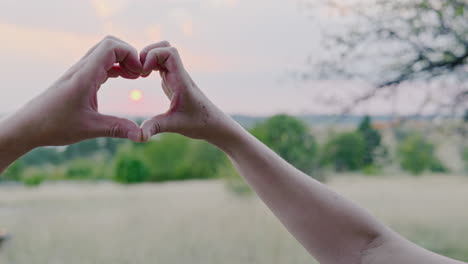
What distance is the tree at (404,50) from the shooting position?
2.28 meters

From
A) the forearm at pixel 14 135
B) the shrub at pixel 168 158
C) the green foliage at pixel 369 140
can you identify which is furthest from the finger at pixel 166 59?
the shrub at pixel 168 158

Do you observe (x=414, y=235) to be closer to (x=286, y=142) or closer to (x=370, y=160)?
(x=370, y=160)

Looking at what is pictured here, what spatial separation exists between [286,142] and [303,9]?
1.48 m

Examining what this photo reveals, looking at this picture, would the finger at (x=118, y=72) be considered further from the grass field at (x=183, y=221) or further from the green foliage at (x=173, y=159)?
the green foliage at (x=173, y=159)

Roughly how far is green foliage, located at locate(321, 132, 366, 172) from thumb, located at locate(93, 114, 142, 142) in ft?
10.4

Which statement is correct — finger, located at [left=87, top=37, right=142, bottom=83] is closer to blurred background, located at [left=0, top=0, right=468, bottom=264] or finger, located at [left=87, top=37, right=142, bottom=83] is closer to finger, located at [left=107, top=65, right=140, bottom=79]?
finger, located at [left=107, top=65, right=140, bottom=79]

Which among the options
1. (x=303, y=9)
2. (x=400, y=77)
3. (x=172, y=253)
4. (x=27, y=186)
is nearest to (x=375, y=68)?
(x=400, y=77)

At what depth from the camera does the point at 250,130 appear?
379 centimetres

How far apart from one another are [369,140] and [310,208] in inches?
122

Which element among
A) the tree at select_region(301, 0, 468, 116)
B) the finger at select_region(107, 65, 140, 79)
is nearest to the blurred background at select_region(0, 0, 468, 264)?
the tree at select_region(301, 0, 468, 116)

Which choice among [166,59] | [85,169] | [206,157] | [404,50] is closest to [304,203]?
[166,59]

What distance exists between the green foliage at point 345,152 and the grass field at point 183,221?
11.3 inches

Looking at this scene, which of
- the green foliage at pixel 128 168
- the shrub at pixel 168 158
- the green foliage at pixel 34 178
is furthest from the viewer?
the shrub at pixel 168 158

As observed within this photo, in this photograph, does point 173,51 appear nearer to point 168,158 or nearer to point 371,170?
point 371,170
